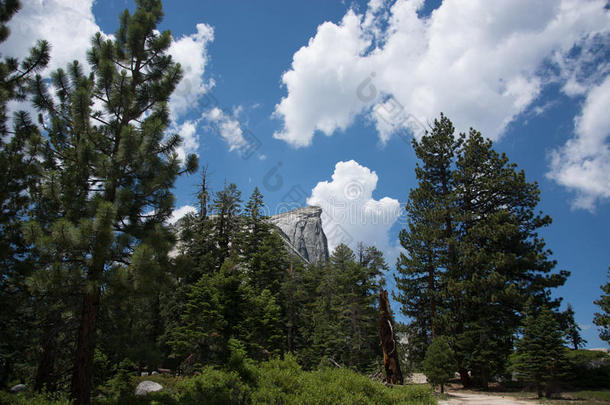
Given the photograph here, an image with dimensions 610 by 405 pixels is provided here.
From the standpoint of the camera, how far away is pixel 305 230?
124 meters

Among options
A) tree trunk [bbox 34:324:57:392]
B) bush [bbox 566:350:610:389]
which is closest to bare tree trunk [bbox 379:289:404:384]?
tree trunk [bbox 34:324:57:392]

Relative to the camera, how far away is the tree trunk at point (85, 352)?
25.3 ft

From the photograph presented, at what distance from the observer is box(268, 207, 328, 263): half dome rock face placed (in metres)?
A: 118

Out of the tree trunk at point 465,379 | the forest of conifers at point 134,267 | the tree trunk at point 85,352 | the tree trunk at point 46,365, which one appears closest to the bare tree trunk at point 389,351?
the forest of conifers at point 134,267

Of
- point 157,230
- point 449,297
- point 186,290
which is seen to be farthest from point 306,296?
point 157,230

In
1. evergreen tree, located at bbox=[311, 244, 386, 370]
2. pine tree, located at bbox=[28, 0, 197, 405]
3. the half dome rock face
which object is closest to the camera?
pine tree, located at bbox=[28, 0, 197, 405]

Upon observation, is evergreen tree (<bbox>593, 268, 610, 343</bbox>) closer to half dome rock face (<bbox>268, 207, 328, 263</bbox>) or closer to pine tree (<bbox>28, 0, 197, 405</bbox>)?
pine tree (<bbox>28, 0, 197, 405</bbox>)

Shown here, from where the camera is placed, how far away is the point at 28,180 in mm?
9820

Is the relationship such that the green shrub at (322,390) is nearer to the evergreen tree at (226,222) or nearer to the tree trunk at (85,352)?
the tree trunk at (85,352)

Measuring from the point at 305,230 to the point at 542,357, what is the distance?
357 feet

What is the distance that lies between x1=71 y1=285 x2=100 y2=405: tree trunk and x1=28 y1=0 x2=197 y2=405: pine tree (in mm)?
22

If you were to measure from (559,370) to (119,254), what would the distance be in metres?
20.1

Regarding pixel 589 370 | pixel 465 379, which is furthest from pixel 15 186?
pixel 589 370

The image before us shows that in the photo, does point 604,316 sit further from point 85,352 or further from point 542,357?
point 85,352
